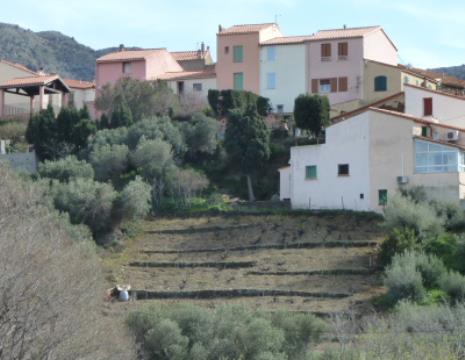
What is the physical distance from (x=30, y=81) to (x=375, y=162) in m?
26.1

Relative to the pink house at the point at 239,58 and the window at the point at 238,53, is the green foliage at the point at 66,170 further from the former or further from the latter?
the window at the point at 238,53

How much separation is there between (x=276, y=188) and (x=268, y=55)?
44.5ft

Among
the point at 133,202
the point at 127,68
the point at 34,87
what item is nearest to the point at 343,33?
the point at 127,68

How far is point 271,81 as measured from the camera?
248 ft

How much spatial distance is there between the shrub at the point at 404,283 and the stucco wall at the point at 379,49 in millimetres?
26200

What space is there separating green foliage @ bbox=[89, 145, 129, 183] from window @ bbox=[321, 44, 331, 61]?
562 inches

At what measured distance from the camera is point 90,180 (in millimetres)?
60188

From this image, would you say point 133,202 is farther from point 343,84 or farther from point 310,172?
point 343,84

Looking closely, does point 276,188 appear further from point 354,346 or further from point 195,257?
point 354,346

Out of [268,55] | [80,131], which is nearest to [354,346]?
[80,131]

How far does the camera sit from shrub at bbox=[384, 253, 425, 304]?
48656 millimetres

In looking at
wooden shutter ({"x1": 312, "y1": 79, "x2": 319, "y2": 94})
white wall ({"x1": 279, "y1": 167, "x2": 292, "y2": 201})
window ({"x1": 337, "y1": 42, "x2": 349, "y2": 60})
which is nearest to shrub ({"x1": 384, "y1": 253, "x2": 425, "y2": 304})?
white wall ({"x1": 279, "y1": 167, "x2": 292, "y2": 201})

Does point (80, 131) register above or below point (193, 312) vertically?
above

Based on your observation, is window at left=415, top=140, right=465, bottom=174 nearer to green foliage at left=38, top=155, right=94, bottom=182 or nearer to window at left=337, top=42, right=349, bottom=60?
green foliage at left=38, top=155, right=94, bottom=182
